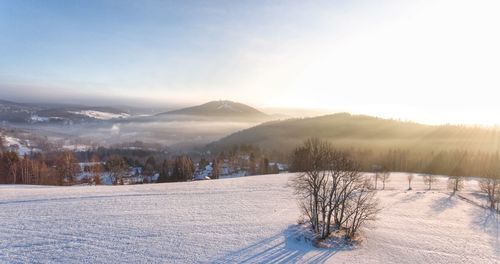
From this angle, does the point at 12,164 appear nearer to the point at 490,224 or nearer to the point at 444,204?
the point at 444,204

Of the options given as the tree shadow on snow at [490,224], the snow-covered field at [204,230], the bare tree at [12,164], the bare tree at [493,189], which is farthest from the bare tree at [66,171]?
the bare tree at [493,189]

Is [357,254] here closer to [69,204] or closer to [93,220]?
[93,220]

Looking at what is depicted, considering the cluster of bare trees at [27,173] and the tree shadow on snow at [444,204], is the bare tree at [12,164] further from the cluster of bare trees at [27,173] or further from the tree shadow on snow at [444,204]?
the tree shadow on snow at [444,204]

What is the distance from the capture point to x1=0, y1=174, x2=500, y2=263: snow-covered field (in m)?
31.5

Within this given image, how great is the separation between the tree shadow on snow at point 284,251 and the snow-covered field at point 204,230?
0.10 m

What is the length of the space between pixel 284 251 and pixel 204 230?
10.1 m

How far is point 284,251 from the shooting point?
33.0 meters

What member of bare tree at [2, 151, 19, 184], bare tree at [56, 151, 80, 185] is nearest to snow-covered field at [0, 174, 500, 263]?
bare tree at [2, 151, 19, 184]

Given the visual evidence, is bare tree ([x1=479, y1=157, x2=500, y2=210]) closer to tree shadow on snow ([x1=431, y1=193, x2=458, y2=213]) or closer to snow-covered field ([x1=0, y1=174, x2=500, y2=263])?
tree shadow on snow ([x1=431, y1=193, x2=458, y2=213])

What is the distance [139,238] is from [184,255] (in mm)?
6460

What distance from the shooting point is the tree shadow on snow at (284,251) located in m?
31.0

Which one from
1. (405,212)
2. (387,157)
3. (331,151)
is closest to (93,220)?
(331,151)

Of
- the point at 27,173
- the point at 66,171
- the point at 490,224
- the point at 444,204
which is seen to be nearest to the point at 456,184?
the point at 444,204

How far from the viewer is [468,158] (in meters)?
123
